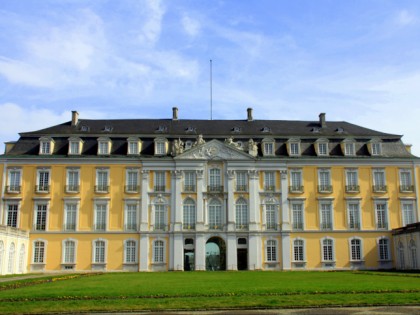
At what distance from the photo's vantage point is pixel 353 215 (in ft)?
180

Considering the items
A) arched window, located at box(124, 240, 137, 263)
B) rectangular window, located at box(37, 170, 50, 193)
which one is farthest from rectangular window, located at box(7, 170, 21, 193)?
arched window, located at box(124, 240, 137, 263)

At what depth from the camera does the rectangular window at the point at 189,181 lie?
54.5 m

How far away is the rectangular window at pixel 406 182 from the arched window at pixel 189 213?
22.5 m

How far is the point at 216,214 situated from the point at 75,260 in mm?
15300

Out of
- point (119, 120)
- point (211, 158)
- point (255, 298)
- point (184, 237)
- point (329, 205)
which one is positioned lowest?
point (255, 298)

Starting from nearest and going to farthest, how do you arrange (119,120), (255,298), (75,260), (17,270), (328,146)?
(255,298), (17,270), (75,260), (328,146), (119,120)

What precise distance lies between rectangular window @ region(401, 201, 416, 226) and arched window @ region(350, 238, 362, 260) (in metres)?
5.50

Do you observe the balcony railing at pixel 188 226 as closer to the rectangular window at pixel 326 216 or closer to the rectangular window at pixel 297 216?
the rectangular window at pixel 297 216

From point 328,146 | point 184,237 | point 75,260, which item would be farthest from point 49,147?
point 328,146

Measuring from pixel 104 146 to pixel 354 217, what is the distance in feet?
91.4

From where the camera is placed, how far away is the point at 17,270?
161 feet

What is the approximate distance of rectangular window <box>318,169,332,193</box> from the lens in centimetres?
5512

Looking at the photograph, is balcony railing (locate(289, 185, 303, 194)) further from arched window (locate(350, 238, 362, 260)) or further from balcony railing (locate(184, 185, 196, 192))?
balcony railing (locate(184, 185, 196, 192))

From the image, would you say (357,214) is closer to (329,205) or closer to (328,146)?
(329,205)
